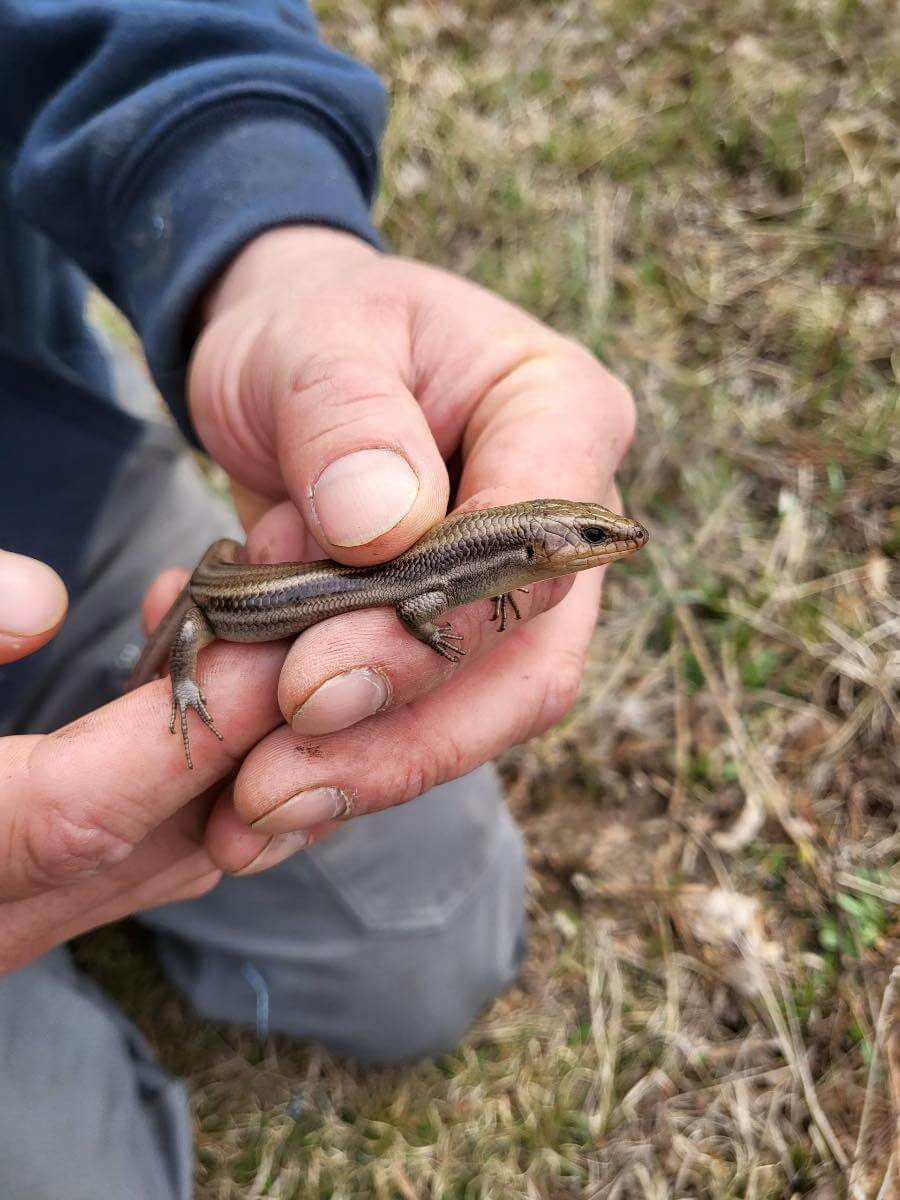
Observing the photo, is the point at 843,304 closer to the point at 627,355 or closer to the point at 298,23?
the point at 627,355

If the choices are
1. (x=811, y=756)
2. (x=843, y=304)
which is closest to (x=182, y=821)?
(x=811, y=756)

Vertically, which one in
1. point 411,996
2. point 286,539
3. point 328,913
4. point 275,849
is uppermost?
point 286,539

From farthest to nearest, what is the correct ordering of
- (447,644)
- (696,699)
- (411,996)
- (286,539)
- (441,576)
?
(696,699) < (411,996) < (286,539) < (441,576) < (447,644)

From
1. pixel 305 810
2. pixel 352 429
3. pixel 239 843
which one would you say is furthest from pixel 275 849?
pixel 352 429

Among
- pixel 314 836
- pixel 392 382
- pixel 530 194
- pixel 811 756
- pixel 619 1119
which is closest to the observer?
pixel 392 382

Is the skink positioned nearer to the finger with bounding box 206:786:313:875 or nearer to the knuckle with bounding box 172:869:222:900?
the finger with bounding box 206:786:313:875

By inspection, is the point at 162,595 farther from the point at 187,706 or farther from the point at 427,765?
the point at 427,765

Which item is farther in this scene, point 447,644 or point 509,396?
point 509,396
